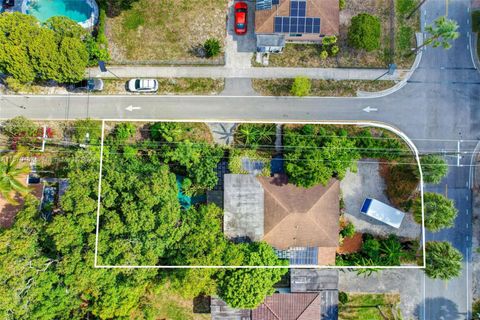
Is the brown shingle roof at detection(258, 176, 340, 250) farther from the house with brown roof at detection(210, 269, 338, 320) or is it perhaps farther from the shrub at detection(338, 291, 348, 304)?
the shrub at detection(338, 291, 348, 304)

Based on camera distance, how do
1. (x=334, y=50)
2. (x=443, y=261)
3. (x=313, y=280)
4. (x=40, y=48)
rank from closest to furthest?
(x=40, y=48)
(x=443, y=261)
(x=313, y=280)
(x=334, y=50)

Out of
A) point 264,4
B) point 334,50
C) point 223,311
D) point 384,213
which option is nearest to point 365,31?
point 334,50

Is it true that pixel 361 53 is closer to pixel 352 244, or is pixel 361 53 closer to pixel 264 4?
pixel 264 4

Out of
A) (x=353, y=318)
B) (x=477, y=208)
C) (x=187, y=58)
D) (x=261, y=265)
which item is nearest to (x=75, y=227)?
(x=261, y=265)

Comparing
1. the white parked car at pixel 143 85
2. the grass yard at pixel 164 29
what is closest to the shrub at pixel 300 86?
the grass yard at pixel 164 29

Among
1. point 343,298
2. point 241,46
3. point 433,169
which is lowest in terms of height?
point 343,298

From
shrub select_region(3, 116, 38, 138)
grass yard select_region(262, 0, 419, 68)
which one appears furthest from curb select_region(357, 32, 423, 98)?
shrub select_region(3, 116, 38, 138)

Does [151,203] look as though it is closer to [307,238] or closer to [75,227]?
[75,227]
